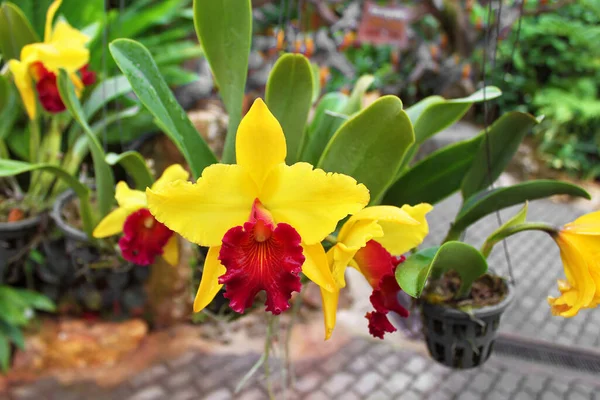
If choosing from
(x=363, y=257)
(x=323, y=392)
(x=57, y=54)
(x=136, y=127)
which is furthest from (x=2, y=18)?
(x=323, y=392)

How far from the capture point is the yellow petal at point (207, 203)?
563mm

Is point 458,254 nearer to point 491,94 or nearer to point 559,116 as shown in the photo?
point 491,94

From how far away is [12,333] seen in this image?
7.00 ft

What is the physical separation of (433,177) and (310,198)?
35 cm

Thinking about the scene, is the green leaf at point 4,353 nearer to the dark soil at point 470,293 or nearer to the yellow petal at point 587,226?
the dark soil at point 470,293

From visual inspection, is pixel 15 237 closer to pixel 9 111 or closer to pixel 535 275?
pixel 9 111

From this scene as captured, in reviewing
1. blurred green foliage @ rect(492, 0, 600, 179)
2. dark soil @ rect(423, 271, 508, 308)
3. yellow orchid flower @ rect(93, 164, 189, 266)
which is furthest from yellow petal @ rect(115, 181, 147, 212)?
blurred green foliage @ rect(492, 0, 600, 179)

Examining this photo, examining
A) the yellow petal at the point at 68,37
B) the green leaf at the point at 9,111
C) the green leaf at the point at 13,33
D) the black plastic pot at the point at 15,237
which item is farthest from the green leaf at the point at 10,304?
the yellow petal at the point at 68,37

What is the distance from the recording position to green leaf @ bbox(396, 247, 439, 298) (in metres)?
0.57

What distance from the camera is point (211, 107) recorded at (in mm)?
2096

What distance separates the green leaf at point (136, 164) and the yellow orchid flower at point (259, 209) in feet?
0.97

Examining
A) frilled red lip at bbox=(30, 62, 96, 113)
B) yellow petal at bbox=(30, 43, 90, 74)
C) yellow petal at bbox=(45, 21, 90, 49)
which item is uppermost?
yellow petal at bbox=(45, 21, 90, 49)

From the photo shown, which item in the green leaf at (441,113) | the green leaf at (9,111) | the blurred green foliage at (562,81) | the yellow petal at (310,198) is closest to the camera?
the yellow petal at (310,198)

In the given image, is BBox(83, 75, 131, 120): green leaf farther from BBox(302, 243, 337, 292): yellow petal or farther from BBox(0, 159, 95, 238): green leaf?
BBox(302, 243, 337, 292): yellow petal
